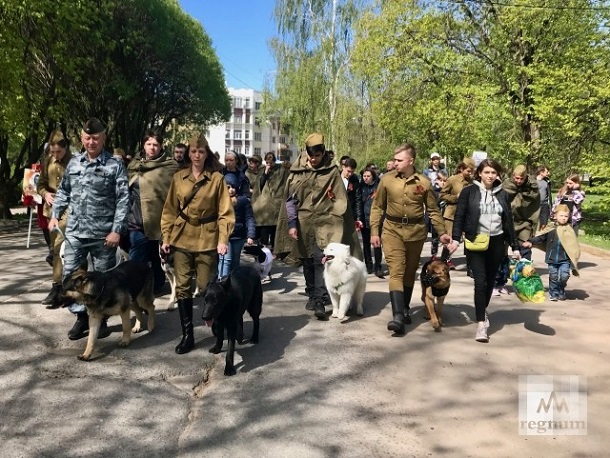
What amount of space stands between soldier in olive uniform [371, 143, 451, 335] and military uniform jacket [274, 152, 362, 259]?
754 millimetres

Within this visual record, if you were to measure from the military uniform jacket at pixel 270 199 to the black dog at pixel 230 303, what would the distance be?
3988mm

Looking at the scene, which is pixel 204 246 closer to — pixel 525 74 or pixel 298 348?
pixel 298 348

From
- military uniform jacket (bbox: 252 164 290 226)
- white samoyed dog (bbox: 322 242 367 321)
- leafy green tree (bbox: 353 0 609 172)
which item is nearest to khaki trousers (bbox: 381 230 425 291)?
white samoyed dog (bbox: 322 242 367 321)

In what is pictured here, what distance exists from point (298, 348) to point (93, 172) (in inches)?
107

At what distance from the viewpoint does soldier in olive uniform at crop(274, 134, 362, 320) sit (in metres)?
6.19

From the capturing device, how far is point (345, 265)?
5797mm

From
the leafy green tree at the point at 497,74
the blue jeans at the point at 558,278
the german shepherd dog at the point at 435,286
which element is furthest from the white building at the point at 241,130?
the german shepherd dog at the point at 435,286

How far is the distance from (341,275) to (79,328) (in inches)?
115

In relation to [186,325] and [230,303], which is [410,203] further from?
[186,325]

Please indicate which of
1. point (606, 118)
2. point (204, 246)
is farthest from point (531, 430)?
point (606, 118)

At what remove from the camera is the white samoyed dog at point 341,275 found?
19.0ft

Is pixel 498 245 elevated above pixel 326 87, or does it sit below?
below

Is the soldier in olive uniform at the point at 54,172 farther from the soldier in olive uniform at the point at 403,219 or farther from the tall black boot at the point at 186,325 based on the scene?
the soldier in olive uniform at the point at 403,219

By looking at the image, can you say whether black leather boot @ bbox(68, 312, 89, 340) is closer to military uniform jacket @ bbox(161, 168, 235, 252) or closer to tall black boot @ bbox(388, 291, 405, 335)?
military uniform jacket @ bbox(161, 168, 235, 252)
